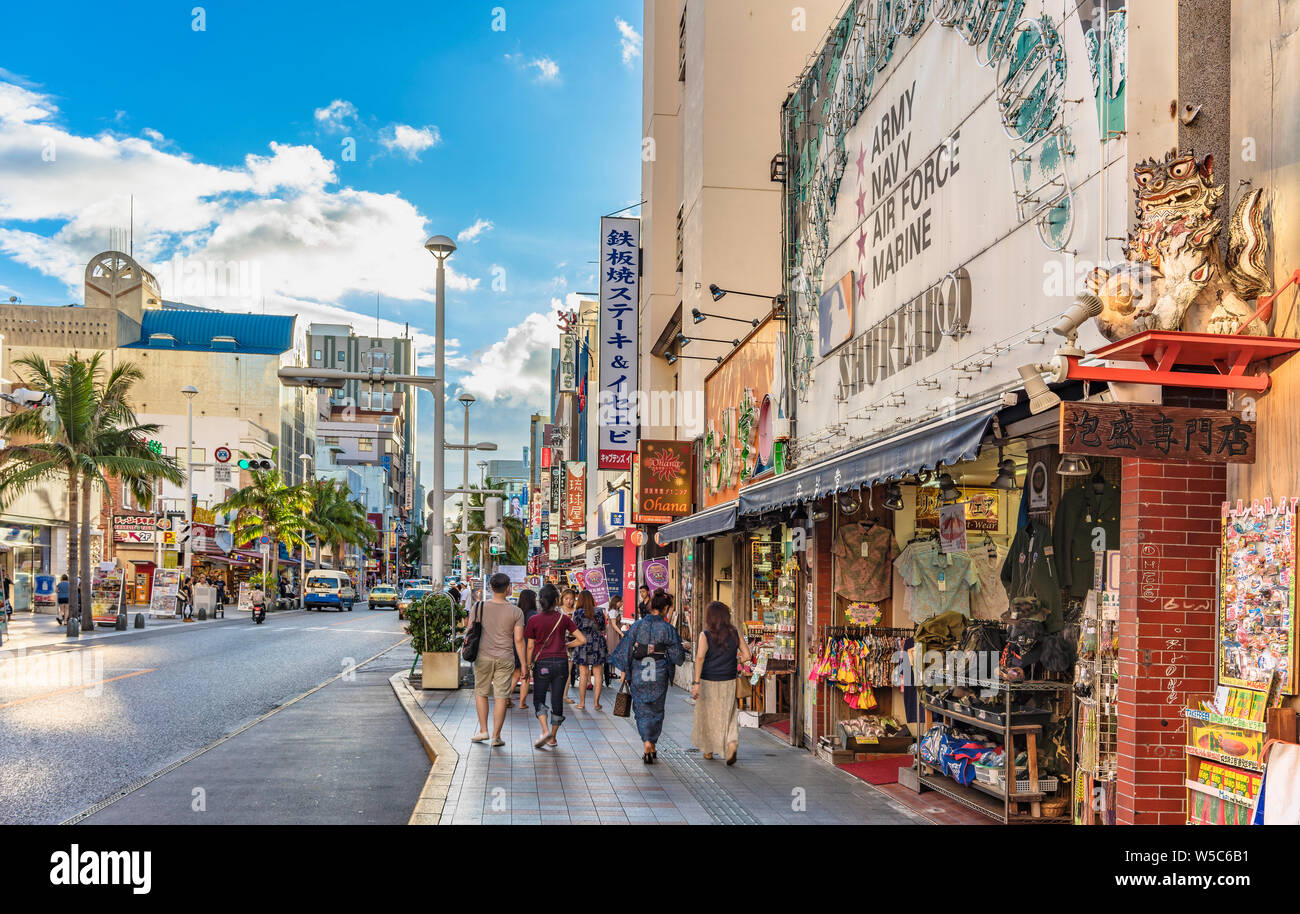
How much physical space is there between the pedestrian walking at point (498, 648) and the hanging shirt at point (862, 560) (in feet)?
12.0

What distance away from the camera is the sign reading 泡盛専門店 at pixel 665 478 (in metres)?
23.1

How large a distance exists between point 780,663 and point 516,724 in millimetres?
3607

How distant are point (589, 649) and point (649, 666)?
5.98 meters

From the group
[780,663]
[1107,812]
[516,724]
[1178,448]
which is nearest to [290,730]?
[516,724]

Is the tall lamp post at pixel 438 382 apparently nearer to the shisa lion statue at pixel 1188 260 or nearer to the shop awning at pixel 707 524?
the shop awning at pixel 707 524

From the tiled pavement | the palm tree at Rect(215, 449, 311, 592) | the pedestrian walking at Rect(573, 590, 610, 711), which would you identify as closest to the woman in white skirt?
the tiled pavement

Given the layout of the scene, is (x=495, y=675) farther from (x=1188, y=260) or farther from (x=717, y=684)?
(x=1188, y=260)

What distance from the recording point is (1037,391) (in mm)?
6070

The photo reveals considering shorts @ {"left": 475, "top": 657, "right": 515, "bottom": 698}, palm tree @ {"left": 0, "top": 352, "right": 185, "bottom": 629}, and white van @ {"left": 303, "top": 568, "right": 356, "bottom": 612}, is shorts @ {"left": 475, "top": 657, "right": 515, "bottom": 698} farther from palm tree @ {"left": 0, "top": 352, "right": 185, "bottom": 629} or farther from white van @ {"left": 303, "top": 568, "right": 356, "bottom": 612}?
white van @ {"left": 303, "top": 568, "right": 356, "bottom": 612}

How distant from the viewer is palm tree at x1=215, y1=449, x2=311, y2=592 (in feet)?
226

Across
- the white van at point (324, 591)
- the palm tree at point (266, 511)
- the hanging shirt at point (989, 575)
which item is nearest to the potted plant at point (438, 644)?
the hanging shirt at point (989, 575)

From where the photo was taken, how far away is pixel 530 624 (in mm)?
13711
